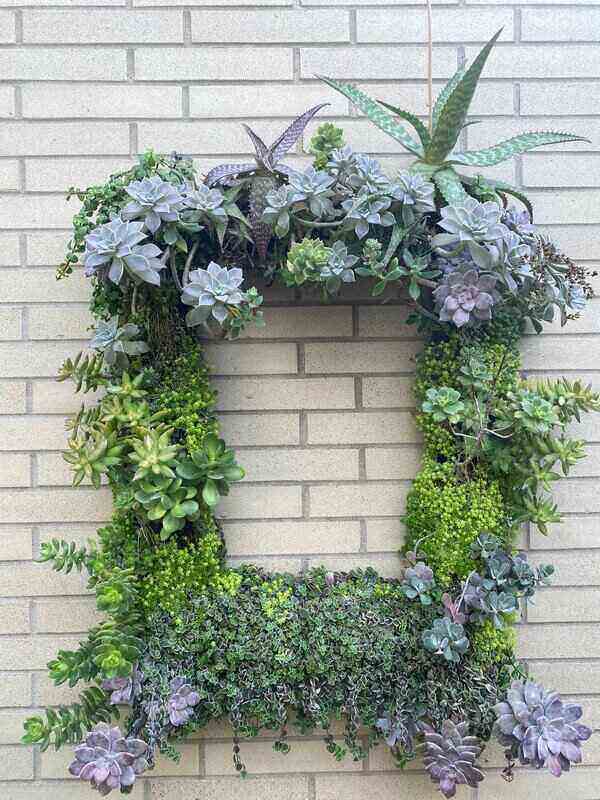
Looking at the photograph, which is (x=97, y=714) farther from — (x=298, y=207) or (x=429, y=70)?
(x=429, y=70)

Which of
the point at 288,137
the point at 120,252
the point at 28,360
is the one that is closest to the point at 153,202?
the point at 120,252

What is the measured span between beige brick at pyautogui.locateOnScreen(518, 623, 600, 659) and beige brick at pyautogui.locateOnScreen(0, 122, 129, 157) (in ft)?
5.49

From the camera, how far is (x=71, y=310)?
179cm

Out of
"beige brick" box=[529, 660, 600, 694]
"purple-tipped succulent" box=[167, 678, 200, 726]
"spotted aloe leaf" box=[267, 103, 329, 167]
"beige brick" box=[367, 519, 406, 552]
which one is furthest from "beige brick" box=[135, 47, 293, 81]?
"beige brick" box=[529, 660, 600, 694]

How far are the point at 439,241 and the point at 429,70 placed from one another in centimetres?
54

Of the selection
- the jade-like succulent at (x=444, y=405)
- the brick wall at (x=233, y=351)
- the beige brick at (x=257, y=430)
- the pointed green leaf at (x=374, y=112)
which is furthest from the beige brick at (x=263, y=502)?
the pointed green leaf at (x=374, y=112)

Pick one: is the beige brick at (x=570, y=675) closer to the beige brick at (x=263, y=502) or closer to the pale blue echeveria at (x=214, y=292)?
the beige brick at (x=263, y=502)

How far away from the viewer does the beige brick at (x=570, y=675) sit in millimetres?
1804

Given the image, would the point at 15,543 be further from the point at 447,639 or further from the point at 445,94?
the point at 445,94

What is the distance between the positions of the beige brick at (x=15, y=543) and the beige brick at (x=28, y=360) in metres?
0.24

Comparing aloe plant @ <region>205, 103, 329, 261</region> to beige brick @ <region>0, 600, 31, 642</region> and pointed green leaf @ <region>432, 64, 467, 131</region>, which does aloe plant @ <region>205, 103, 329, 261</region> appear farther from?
beige brick @ <region>0, 600, 31, 642</region>

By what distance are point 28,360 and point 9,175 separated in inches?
19.2

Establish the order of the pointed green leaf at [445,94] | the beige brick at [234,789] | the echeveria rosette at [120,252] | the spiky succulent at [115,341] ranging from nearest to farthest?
the echeveria rosette at [120,252] → the spiky succulent at [115,341] → the pointed green leaf at [445,94] → the beige brick at [234,789]

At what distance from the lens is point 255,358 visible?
179 cm
